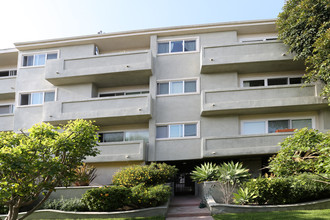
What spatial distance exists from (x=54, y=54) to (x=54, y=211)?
13016 mm

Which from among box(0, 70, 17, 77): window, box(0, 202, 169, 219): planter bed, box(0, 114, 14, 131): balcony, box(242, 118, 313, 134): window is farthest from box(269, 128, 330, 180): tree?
box(0, 70, 17, 77): window

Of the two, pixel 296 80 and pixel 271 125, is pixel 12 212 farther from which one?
pixel 296 80

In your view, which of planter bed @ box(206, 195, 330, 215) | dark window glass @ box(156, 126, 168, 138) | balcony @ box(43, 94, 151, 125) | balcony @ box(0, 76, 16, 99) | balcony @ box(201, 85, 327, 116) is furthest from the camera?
balcony @ box(0, 76, 16, 99)

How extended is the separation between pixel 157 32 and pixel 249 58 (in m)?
6.20

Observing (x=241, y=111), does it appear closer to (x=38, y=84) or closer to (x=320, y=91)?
(x=320, y=91)

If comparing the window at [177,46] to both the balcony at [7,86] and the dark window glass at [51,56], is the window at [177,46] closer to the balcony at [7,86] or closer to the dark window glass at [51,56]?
the dark window glass at [51,56]

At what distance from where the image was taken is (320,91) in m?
18.7

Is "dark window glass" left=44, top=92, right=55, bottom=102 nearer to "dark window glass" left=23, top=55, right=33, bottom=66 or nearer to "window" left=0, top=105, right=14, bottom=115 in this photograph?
"dark window glass" left=23, top=55, right=33, bottom=66

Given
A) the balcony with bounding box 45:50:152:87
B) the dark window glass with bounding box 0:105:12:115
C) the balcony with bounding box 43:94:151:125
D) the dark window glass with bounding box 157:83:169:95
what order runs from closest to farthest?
1. the balcony with bounding box 43:94:151:125
2. the balcony with bounding box 45:50:152:87
3. the dark window glass with bounding box 157:83:169:95
4. the dark window glass with bounding box 0:105:12:115

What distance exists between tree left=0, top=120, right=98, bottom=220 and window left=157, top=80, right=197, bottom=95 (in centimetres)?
1015

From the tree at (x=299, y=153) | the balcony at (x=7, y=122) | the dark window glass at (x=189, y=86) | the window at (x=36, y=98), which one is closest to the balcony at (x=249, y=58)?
the dark window glass at (x=189, y=86)

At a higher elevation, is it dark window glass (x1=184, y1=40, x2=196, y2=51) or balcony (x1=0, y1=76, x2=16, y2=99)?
dark window glass (x1=184, y1=40, x2=196, y2=51)

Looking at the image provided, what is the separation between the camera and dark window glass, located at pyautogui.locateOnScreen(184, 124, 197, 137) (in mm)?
20047

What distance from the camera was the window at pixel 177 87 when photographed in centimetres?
2089
